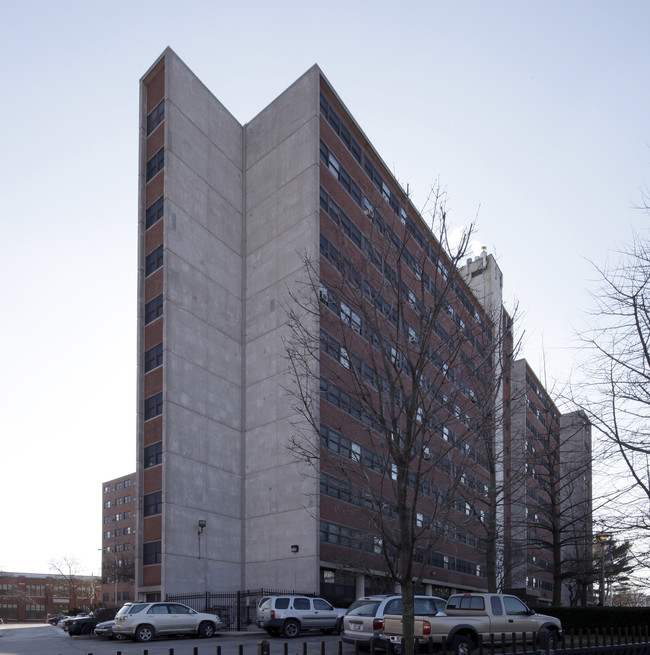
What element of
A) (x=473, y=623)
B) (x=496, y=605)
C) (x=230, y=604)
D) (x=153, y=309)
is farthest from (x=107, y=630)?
(x=496, y=605)

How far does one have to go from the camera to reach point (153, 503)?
39.8 m

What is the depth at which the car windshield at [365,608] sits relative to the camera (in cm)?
2043

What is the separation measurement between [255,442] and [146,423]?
6764 millimetres

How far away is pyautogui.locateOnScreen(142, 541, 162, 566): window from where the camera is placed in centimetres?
3862

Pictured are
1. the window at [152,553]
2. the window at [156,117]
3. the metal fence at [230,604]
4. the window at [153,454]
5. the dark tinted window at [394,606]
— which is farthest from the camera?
the window at [156,117]

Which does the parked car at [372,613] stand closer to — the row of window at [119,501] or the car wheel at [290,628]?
the car wheel at [290,628]

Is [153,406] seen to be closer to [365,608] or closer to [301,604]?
[301,604]

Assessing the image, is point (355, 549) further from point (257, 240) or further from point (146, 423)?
point (257, 240)

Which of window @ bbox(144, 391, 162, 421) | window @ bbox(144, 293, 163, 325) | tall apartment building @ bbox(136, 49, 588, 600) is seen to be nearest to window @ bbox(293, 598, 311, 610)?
tall apartment building @ bbox(136, 49, 588, 600)

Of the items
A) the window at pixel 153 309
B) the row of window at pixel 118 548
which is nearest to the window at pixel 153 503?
the window at pixel 153 309

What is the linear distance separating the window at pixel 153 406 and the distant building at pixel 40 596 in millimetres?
91829

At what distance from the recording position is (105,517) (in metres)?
131

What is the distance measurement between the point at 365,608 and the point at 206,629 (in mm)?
11395

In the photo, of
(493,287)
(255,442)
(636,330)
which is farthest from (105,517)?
(636,330)
